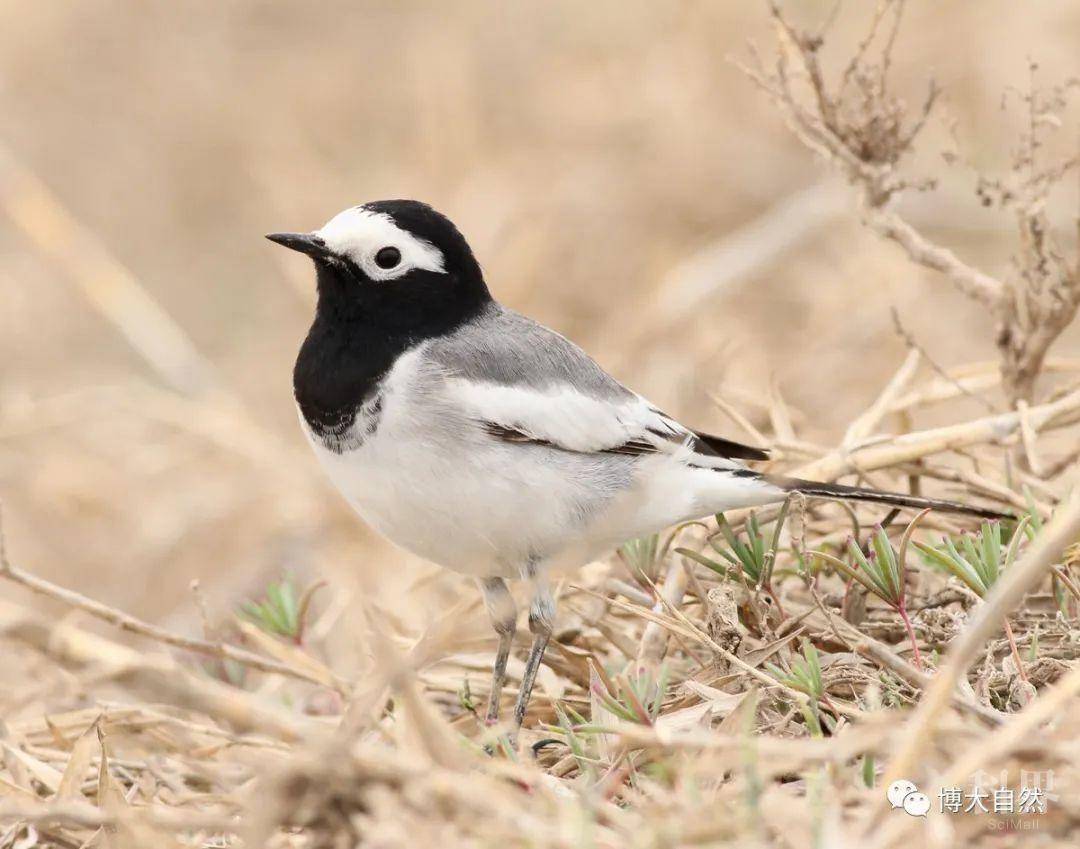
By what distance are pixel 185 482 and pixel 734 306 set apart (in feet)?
10.2

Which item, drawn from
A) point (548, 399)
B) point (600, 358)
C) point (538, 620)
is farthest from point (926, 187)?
point (600, 358)

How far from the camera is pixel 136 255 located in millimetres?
9844

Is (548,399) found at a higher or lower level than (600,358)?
higher

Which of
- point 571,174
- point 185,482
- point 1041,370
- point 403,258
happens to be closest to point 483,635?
point 403,258

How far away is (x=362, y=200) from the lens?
823 cm

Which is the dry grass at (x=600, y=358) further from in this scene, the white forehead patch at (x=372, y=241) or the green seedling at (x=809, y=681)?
the white forehead patch at (x=372, y=241)

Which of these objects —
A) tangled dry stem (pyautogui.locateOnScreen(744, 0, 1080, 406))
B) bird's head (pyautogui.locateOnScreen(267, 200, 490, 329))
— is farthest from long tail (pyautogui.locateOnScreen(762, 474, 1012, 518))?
bird's head (pyautogui.locateOnScreen(267, 200, 490, 329))

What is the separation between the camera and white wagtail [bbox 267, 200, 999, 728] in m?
3.59

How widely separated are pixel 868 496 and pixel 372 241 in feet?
5.05

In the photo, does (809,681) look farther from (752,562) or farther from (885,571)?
(752,562)

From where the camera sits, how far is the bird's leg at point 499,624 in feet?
12.7

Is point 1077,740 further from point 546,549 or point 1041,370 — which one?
point 1041,370

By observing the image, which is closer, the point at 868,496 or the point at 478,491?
the point at 478,491

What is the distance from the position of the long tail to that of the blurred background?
1.14m
